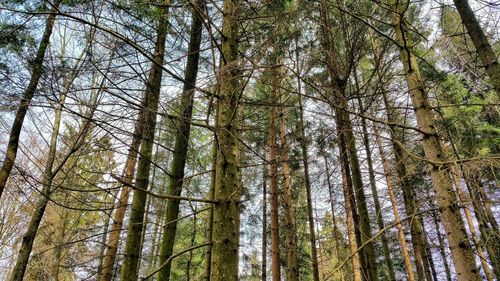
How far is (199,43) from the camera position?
4.66 m

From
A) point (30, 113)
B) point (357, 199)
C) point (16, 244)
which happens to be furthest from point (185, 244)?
point (357, 199)

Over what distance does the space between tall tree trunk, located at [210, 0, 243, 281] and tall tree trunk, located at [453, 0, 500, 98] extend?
1.55 meters

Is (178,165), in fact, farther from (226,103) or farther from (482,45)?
(482,45)

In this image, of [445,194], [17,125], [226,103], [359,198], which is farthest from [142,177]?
[445,194]

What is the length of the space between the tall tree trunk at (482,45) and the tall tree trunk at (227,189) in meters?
1.55

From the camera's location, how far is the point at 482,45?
1.92 metres

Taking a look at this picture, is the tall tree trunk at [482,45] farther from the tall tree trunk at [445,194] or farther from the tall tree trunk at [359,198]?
the tall tree trunk at [359,198]

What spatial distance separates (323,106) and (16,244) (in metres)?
11.8

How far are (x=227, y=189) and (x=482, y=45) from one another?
1960 mm

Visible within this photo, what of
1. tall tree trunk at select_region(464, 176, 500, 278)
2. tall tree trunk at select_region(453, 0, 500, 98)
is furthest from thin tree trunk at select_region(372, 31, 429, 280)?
tall tree trunk at select_region(453, 0, 500, 98)

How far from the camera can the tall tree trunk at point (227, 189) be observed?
203 centimetres

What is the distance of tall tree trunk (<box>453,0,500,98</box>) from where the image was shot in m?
1.82

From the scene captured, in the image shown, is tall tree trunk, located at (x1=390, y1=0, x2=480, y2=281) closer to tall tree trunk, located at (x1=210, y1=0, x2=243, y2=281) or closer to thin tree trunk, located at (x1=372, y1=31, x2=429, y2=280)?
thin tree trunk, located at (x1=372, y1=31, x2=429, y2=280)

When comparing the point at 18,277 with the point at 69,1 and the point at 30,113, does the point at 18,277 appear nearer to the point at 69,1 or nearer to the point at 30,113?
the point at 30,113
